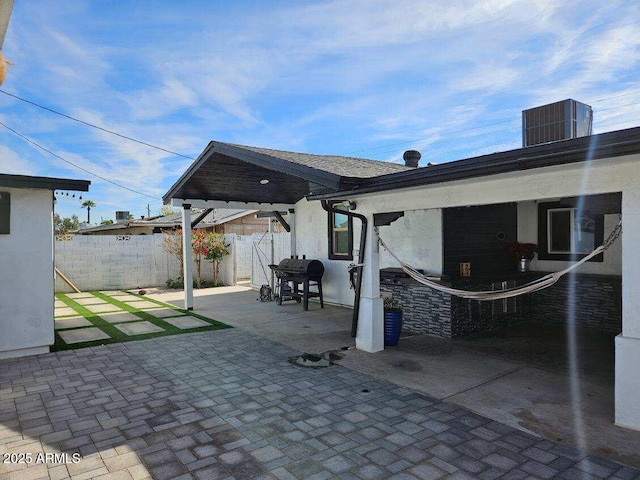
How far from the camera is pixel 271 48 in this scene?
1100 cm

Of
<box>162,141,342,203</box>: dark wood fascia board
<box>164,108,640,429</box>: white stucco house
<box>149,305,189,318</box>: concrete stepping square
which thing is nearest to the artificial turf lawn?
<box>149,305,189,318</box>: concrete stepping square

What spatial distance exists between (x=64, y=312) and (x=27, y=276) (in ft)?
12.7

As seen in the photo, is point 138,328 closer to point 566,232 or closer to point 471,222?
point 471,222

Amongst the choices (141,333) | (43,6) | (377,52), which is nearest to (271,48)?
(377,52)

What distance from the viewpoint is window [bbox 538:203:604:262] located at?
24.6 ft

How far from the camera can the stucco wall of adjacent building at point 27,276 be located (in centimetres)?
576

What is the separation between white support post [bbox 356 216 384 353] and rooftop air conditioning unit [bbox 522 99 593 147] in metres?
3.07

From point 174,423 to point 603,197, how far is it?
16.3 ft

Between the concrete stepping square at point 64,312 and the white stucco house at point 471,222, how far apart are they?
2453mm

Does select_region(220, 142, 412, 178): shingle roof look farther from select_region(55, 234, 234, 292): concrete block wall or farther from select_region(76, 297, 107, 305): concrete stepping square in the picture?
select_region(55, 234, 234, 292): concrete block wall

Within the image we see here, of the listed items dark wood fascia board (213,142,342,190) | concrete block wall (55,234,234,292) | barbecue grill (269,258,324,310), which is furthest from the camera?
concrete block wall (55,234,234,292)

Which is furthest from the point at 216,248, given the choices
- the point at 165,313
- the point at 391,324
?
the point at 391,324

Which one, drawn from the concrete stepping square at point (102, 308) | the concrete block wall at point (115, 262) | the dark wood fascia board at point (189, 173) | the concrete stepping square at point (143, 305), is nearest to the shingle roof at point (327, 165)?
the dark wood fascia board at point (189, 173)

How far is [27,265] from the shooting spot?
19.3ft
